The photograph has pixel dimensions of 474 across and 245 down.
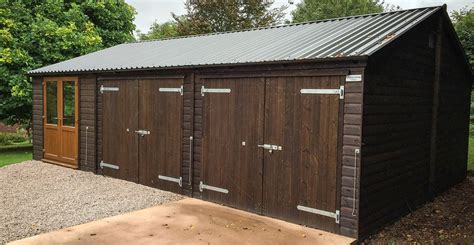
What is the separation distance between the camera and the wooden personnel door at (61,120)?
9.49 metres

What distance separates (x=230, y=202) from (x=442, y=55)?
466cm

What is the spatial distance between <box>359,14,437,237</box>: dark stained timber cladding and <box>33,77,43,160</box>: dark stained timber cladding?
8545mm

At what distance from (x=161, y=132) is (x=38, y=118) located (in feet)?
15.7

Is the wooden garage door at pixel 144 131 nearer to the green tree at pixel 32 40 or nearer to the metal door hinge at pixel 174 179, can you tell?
the metal door hinge at pixel 174 179

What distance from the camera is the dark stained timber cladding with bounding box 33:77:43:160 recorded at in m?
10.4

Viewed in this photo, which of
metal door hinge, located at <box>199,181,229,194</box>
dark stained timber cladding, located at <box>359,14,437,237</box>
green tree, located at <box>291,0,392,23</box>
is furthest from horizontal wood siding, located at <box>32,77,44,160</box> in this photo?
green tree, located at <box>291,0,392,23</box>

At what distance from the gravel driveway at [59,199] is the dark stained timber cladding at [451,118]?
5034 millimetres

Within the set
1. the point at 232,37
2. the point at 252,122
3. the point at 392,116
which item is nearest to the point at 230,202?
the point at 252,122

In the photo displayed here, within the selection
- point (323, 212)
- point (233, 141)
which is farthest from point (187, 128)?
point (323, 212)

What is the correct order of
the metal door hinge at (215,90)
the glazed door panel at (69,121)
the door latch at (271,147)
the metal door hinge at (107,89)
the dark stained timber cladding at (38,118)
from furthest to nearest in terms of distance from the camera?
the dark stained timber cladding at (38,118), the glazed door panel at (69,121), the metal door hinge at (107,89), the metal door hinge at (215,90), the door latch at (271,147)

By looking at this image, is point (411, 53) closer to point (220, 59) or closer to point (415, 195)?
point (415, 195)

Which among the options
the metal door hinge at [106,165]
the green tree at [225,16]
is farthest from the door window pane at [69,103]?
the green tree at [225,16]

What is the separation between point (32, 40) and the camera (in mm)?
14258

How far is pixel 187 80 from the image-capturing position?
7.16 meters
